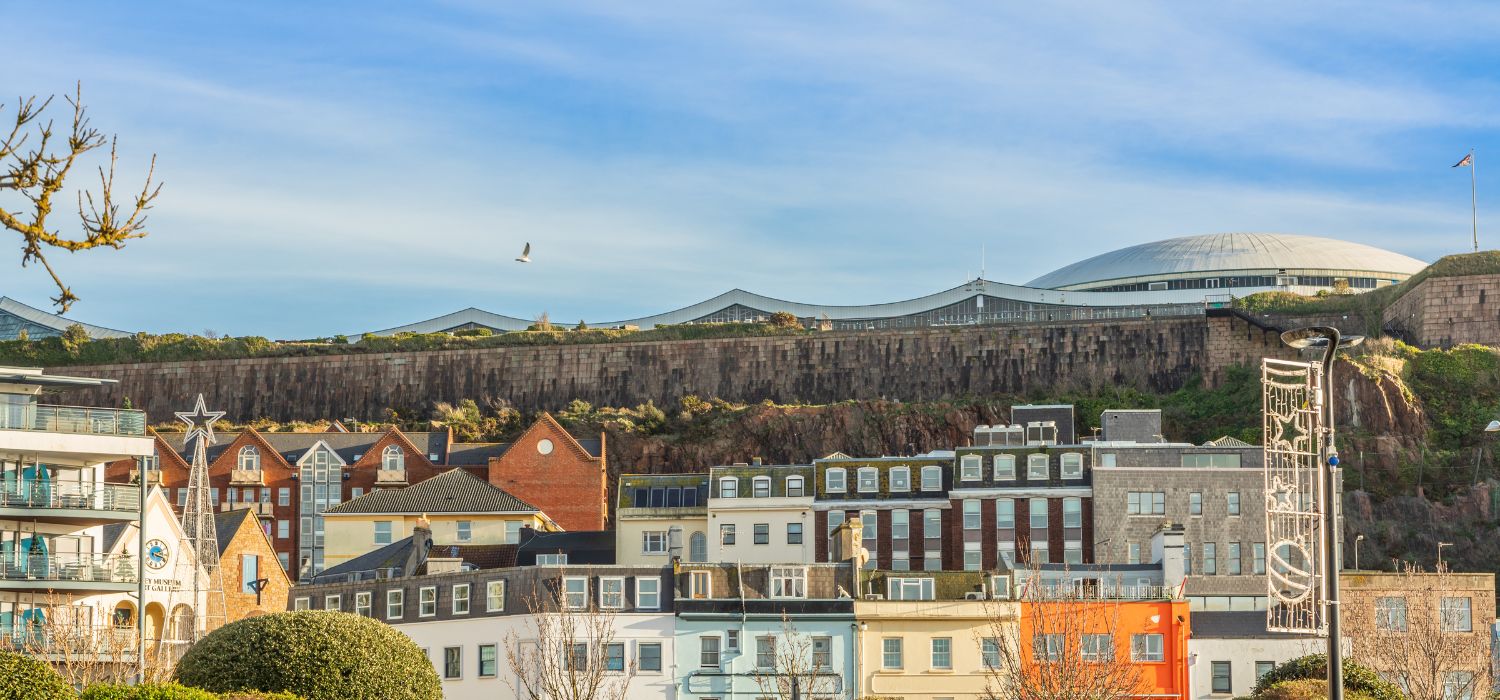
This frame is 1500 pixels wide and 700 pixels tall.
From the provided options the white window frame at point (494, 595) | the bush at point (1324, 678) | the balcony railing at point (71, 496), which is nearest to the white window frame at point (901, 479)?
the white window frame at point (494, 595)

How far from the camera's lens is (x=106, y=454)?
193ft

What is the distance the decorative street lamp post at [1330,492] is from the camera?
2717cm

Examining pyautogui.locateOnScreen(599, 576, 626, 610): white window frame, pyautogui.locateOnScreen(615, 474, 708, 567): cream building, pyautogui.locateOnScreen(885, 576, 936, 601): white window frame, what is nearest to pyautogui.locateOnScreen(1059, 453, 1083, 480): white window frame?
pyautogui.locateOnScreen(615, 474, 708, 567): cream building

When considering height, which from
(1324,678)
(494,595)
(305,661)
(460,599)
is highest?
(305,661)

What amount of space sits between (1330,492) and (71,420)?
1568 inches

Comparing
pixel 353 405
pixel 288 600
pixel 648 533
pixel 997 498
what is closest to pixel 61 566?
pixel 288 600

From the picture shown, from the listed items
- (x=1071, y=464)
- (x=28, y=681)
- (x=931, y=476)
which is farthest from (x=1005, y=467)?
(x=28, y=681)

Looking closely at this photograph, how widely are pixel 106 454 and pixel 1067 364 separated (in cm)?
7198

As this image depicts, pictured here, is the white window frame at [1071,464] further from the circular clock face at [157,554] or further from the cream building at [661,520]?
the circular clock face at [157,554]

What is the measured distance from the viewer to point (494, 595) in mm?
65250

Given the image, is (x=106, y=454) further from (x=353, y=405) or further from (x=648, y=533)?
(x=353, y=405)

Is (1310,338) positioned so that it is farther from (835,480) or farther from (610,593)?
(835,480)

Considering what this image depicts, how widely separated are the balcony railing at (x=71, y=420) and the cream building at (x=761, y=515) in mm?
28033

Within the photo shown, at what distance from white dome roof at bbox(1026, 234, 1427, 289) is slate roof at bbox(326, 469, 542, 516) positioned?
70.6m
